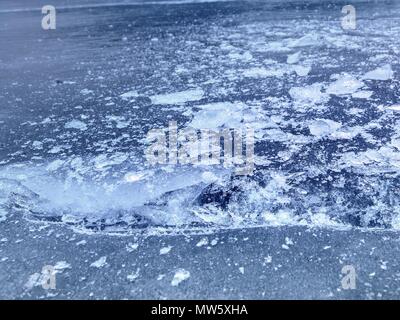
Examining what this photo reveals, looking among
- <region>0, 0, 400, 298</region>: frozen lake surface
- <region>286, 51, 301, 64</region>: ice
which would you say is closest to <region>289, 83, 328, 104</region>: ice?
<region>0, 0, 400, 298</region>: frozen lake surface

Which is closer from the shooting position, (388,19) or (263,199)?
(263,199)

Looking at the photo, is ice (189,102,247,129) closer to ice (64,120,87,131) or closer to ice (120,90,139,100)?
ice (120,90,139,100)

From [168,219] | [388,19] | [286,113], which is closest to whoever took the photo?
[168,219]

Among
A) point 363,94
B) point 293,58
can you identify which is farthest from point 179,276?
point 293,58

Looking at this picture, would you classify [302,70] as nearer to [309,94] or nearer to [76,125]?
[309,94]

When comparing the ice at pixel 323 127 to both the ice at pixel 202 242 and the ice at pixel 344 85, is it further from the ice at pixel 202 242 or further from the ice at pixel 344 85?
the ice at pixel 202 242
